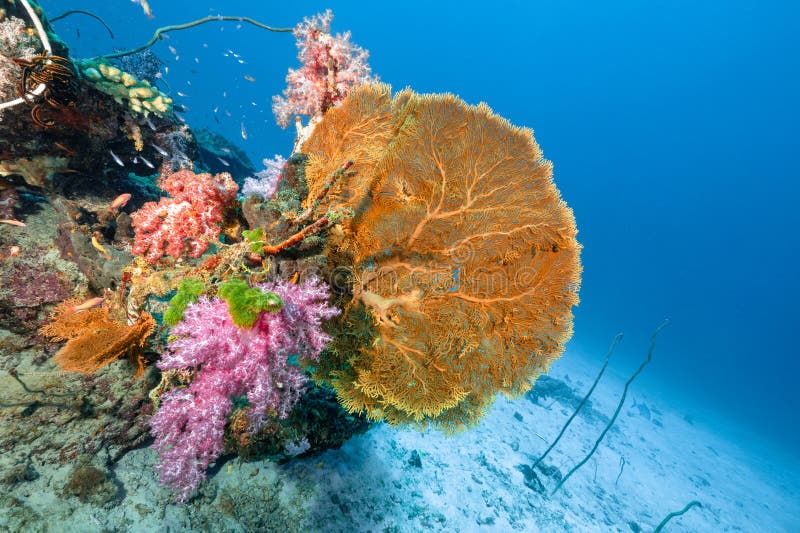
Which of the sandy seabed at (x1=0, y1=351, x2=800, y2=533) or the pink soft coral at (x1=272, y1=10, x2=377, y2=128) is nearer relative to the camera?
the sandy seabed at (x1=0, y1=351, x2=800, y2=533)

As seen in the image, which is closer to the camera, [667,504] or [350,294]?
[350,294]

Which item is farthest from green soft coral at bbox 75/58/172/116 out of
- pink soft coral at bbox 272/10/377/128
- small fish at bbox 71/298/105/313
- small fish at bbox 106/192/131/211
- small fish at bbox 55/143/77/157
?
small fish at bbox 71/298/105/313

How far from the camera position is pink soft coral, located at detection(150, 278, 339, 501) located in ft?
9.14

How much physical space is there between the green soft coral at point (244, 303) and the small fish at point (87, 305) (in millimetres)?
2357

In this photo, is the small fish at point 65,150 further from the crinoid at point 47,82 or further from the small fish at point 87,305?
the small fish at point 87,305

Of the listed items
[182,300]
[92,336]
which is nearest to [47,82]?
[92,336]

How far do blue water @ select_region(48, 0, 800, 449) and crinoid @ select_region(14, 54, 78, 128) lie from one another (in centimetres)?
6009

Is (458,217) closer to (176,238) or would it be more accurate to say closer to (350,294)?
(350,294)

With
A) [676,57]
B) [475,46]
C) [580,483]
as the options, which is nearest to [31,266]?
[580,483]

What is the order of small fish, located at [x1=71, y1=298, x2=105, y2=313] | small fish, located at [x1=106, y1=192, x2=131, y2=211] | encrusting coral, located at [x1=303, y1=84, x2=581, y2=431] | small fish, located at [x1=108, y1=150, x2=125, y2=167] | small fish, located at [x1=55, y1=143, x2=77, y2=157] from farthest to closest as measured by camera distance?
small fish, located at [x1=108, y1=150, x2=125, y2=167] < small fish, located at [x1=55, y1=143, x2=77, y2=157] < small fish, located at [x1=106, y1=192, x2=131, y2=211] < encrusting coral, located at [x1=303, y1=84, x2=581, y2=431] < small fish, located at [x1=71, y1=298, x2=105, y2=313]

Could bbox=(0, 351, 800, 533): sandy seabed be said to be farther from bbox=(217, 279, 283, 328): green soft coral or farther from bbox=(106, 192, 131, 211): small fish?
bbox=(106, 192, 131, 211): small fish

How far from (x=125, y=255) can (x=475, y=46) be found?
219m

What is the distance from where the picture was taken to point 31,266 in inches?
154

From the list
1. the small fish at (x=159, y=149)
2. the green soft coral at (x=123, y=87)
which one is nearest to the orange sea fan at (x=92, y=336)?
the small fish at (x=159, y=149)
